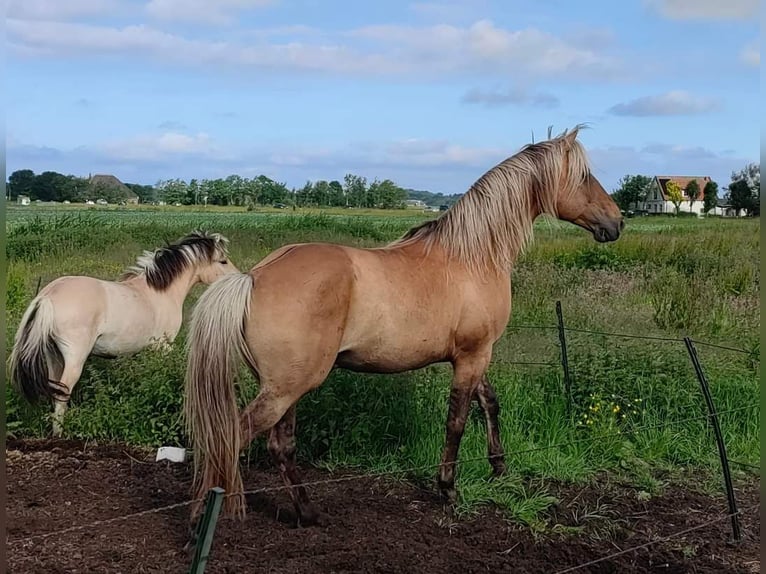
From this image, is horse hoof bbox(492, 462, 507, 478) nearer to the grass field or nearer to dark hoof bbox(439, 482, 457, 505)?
the grass field

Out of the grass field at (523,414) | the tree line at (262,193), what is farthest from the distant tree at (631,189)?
the grass field at (523,414)

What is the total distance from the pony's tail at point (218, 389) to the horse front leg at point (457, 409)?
4.23 ft

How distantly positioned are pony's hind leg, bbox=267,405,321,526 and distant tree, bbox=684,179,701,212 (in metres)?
53.3

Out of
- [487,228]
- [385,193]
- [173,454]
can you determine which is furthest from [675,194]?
[173,454]

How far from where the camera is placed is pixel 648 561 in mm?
3814

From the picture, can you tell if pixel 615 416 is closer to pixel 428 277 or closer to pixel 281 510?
pixel 428 277

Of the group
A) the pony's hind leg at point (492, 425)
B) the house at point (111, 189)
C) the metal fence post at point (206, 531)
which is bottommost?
the pony's hind leg at point (492, 425)

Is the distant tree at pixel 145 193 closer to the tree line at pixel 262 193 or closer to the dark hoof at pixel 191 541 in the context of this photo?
the tree line at pixel 262 193

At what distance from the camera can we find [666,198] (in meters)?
58.4

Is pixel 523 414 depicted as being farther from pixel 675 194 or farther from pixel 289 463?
pixel 675 194

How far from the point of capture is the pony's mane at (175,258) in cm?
614

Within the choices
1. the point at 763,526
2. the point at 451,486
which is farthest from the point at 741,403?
the point at 763,526

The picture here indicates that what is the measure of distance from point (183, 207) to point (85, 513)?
4390 cm

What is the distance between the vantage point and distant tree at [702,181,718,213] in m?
48.6
